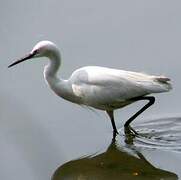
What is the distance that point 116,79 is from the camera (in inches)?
254

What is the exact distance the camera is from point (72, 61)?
778 cm

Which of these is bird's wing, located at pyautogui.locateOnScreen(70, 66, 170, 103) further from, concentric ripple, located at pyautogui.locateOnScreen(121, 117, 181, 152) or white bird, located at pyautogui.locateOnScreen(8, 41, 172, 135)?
concentric ripple, located at pyautogui.locateOnScreen(121, 117, 181, 152)

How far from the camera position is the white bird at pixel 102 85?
253 inches

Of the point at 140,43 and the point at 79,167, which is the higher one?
the point at 140,43

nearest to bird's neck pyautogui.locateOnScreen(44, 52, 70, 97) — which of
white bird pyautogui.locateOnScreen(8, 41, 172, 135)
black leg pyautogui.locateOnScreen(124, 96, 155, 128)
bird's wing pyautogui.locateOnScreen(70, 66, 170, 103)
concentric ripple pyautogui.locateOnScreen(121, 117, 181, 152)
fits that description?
white bird pyautogui.locateOnScreen(8, 41, 172, 135)

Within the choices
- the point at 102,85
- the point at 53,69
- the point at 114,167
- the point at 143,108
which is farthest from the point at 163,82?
the point at 53,69

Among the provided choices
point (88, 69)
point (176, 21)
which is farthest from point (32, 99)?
point (176, 21)

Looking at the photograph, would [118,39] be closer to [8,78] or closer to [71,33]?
[71,33]

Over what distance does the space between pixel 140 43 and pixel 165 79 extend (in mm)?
1764

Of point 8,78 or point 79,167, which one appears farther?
point 8,78

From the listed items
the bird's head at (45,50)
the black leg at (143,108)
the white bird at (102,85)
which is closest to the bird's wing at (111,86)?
the white bird at (102,85)

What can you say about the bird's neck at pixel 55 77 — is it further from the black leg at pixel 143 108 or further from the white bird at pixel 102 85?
the black leg at pixel 143 108

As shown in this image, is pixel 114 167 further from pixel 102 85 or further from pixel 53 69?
pixel 53 69

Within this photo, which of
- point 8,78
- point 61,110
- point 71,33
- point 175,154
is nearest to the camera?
point 175,154
